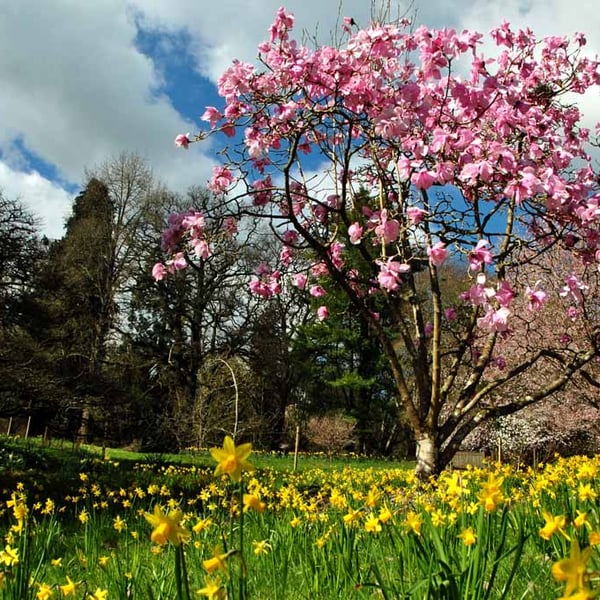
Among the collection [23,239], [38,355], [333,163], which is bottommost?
[38,355]

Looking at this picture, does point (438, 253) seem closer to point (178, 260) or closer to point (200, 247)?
point (200, 247)

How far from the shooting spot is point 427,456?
5.30 metres

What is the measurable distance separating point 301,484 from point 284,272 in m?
3.15

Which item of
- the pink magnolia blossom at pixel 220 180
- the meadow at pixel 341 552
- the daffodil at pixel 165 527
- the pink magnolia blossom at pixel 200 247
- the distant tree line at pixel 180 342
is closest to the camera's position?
the daffodil at pixel 165 527

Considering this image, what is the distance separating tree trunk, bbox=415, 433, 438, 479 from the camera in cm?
528

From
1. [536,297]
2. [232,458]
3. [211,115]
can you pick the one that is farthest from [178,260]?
[232,458]

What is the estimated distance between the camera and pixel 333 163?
616cm

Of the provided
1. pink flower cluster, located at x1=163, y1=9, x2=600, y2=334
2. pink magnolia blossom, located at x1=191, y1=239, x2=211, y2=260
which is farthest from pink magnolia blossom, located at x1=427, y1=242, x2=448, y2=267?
pink magnolia blossom, located at x1=191, y1=239, x2=211, y2=260

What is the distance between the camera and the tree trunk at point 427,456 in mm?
5277

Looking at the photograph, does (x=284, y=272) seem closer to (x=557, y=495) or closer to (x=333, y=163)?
(x=333, y=163)

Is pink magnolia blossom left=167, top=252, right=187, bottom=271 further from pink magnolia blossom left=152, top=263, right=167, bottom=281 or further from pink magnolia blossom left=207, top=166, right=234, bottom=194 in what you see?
pink magnolia blossom left=207, top=166, right=234, bottom=194

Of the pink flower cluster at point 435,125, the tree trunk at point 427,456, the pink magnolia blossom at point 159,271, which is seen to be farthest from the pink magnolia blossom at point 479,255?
the pink magnolia blossom at point 159,271

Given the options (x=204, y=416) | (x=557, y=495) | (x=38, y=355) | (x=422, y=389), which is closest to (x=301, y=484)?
(x=422, y=389)

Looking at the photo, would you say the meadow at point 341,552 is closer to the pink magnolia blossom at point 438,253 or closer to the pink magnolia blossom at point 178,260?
the pink magnolia blossom at point 438,253
